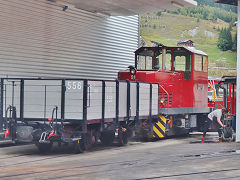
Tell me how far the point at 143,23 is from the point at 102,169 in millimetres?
106906

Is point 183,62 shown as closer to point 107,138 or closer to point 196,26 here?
point 107,138

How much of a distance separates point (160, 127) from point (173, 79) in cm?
208

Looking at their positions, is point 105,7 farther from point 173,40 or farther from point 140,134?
point 173,40

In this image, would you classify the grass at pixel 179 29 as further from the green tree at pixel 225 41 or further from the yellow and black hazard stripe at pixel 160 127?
the yellow and black hazard stripe at pixel 160 127

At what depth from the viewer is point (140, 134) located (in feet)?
64.6

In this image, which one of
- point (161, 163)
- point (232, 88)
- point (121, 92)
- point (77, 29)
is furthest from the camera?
point (232, 88)

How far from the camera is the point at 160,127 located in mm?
19641

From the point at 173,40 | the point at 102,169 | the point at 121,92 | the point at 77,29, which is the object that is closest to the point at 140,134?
the point at 121,92

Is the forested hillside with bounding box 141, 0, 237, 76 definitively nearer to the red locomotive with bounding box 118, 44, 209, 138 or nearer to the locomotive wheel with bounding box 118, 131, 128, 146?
the red locomotive with bounding box 118, 44, 209, 138

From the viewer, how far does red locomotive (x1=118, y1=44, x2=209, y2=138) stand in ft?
64.5

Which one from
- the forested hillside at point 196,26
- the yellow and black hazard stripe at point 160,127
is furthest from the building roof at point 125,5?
the forested hillside at point 196,26

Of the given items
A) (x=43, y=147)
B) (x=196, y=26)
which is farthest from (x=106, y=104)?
(x=196, y=26)

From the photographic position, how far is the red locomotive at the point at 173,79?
1967 cm

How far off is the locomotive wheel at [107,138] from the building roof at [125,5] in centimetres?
607
